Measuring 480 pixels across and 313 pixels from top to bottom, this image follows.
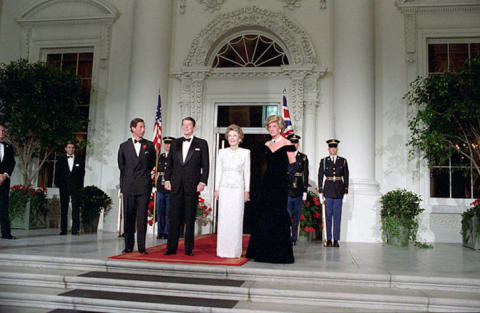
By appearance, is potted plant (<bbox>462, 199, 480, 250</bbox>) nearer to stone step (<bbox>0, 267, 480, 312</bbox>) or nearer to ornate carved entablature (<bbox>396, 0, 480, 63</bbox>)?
ornate carved entablature (<bbox>396, 0, 480, 63</bbox>)

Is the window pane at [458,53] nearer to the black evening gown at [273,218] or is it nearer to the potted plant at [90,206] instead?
the black evening gown at [273,218]

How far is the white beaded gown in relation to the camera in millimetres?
5797

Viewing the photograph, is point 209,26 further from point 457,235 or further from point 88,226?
point 457,235

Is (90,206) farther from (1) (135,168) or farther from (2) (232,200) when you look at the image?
(2) (232,200)

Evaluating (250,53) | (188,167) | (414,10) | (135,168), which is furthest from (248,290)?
(414,10)

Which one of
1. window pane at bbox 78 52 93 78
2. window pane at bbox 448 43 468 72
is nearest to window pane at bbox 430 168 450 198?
window pane at bbox 448 43 468 72

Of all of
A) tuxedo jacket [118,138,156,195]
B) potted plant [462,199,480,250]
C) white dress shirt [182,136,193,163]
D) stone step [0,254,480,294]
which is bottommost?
stone step [0,254,480,294]

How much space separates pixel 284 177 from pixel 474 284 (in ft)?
8.19

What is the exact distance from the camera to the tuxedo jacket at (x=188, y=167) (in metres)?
5.97

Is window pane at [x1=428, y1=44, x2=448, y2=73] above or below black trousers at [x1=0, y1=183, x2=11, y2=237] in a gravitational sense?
above

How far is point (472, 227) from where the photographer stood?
802 centimetres

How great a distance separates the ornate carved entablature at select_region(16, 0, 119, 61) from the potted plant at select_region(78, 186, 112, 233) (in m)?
3.57

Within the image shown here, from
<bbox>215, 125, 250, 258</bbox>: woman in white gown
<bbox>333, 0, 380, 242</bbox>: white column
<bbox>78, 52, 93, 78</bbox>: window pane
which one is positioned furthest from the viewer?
<bbox>78, 52, 93, 78</bbox>: window pane

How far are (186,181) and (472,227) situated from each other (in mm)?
5560
